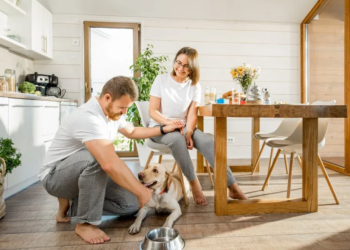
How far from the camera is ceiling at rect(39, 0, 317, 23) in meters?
3.91

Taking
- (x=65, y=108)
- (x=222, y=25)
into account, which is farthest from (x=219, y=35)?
(x=65, y=108)

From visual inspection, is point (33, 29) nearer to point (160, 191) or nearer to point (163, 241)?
point (160, 191)

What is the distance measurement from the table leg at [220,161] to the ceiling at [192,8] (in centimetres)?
271

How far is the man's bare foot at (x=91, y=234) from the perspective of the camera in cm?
147

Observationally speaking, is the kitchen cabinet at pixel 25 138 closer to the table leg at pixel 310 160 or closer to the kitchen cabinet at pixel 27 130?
the kitchen cabinet at pixel 27 130

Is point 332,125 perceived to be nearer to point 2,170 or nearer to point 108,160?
point 108,160

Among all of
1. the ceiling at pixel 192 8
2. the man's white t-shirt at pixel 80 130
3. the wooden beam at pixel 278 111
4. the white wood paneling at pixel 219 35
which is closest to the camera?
the man's white t-shirt at pixel 80 130

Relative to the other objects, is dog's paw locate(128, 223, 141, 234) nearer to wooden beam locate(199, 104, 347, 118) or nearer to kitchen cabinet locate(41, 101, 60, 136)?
wooden beam locate(199, 104, 347, 118)

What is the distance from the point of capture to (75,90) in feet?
13.3

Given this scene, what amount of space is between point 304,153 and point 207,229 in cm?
86

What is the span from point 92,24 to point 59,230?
321cm

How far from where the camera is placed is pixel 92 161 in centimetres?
146

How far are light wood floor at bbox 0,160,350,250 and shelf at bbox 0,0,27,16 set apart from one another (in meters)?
2.04

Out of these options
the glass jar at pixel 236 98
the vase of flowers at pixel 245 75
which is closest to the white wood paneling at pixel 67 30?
the vase of flowers at pixel 245 75
